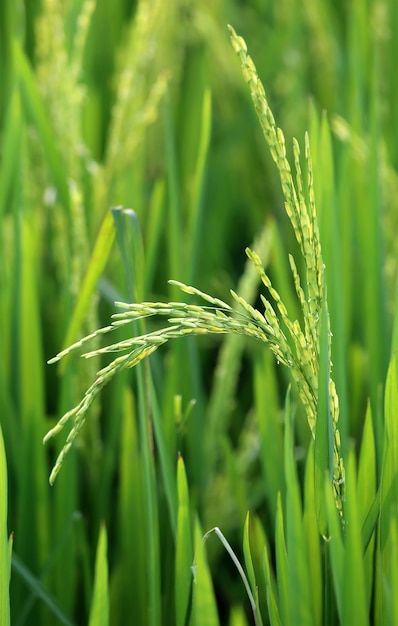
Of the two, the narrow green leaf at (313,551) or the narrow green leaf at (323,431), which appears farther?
the narrow green leaf at (313,551)

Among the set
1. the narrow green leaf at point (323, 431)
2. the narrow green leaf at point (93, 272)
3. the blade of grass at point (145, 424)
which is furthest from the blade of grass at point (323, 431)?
the narrow green leaf at point (93, 272)

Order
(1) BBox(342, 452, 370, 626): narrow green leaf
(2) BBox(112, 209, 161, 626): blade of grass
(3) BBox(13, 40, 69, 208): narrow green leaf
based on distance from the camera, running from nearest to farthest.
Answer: (1) BBox(342, 452, 370, 626): narrow green leaf < (2) BBox(112, 209, 161, 626): blade of grass < (3) BBox(13, 40, 69, 208): narrow green leaf

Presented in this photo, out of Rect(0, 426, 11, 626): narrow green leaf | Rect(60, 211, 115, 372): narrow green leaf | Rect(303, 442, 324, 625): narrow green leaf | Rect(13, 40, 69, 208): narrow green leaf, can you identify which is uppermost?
Rect(13, 40, 69, 208): narrow green leaf

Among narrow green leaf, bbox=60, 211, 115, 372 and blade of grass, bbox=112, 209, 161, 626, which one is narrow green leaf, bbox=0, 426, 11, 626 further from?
narrow green leaf, bbox=60, 211, 115, 372

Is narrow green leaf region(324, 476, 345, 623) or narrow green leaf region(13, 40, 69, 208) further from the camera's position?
narrow green leaf region(13, 40, 69, 208)

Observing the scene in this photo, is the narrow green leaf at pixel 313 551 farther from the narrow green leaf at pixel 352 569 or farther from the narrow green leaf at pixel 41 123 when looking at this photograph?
the narrow green leaf at pixel 41 123

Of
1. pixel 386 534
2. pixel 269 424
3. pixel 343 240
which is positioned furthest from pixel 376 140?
pixel 386 534

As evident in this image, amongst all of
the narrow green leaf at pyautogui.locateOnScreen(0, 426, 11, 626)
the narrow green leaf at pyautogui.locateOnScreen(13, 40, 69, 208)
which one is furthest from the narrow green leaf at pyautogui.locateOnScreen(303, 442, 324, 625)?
the narrow green leaf at pyautogui.locateOnScreen(13, 40, 69, 208)

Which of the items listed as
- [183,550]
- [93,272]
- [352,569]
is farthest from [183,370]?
[352,569]
